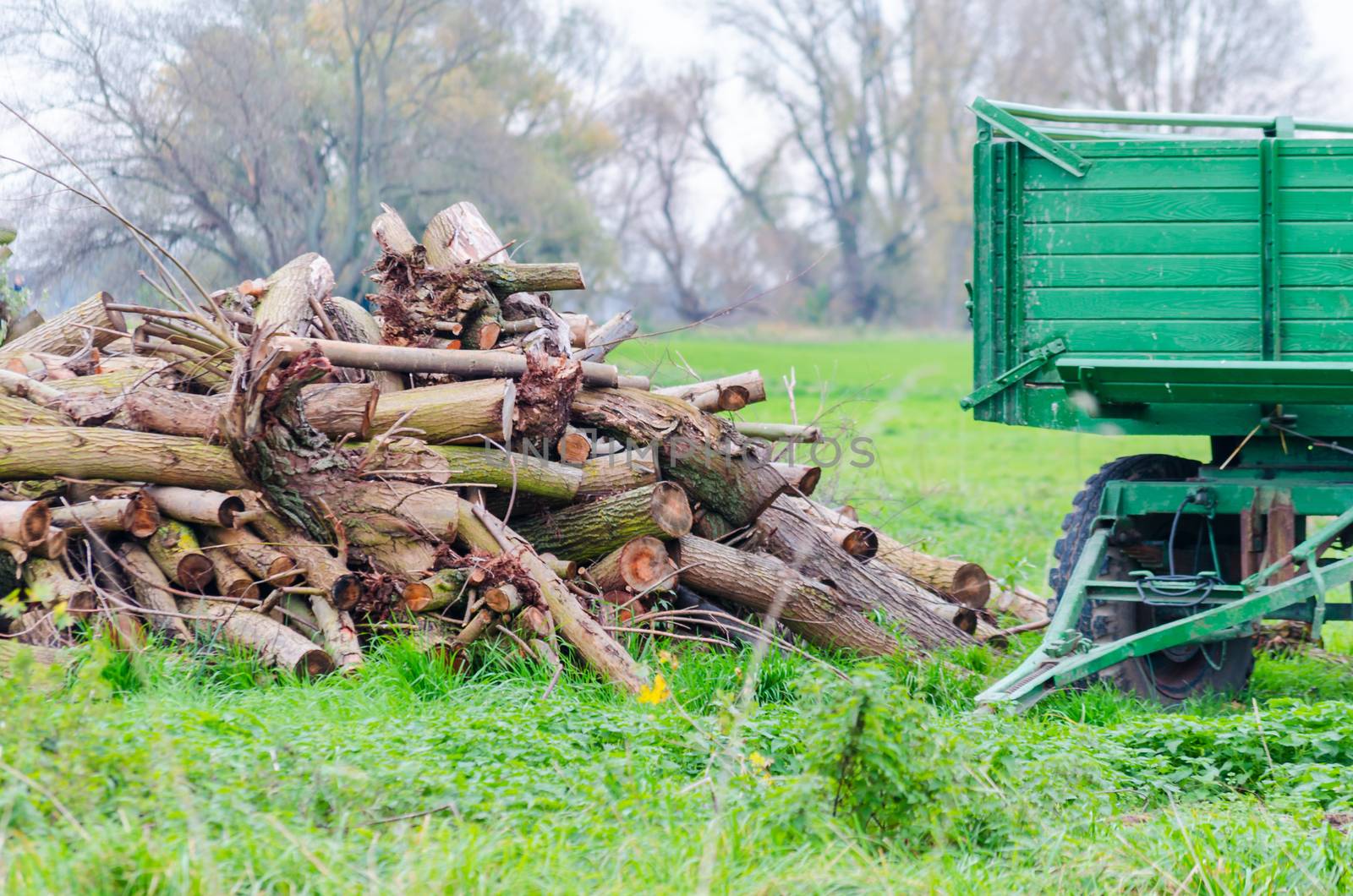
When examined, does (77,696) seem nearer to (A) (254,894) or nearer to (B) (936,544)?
(A) (254,894)

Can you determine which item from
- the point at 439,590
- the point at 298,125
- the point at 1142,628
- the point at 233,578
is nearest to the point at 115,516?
the point at 233,578

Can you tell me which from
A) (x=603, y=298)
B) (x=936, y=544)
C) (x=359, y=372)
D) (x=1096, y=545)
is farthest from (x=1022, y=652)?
(x=603, y=298)

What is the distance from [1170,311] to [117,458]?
500cm

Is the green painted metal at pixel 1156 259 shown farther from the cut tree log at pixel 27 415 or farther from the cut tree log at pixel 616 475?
the cut tree log at pixel 27 415

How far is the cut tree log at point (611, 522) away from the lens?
6230 mm

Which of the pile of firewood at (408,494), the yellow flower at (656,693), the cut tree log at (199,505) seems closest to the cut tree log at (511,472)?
the pile of firewood at (408,494)

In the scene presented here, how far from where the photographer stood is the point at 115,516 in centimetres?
575

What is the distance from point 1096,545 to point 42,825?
4.54 meters

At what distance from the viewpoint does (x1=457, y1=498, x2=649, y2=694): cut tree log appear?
17.8ft

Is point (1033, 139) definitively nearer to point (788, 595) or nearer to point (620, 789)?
point (788, 595)

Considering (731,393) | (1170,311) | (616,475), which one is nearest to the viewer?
(1170,311)

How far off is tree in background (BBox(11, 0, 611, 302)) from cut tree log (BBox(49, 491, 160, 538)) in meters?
9.21

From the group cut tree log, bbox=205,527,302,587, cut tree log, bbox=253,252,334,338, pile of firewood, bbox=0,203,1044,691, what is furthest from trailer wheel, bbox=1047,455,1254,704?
cut tree log, bbox=253,252,334,338

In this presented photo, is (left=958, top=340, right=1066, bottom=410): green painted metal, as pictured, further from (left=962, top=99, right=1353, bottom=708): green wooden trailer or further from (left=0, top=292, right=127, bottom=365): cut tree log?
(left=0, top=292, right=127, bottom=365): cut tree log
